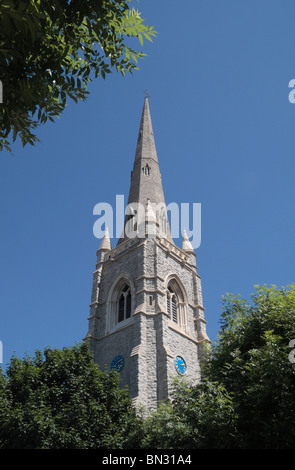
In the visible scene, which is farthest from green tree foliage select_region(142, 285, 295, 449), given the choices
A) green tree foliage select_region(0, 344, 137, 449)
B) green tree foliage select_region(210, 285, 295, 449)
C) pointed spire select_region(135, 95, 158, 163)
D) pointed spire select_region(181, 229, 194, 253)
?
pointed spire select_region(135, 95, 158, 163)

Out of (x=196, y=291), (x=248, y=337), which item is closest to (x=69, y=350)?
(x=248, y=337)

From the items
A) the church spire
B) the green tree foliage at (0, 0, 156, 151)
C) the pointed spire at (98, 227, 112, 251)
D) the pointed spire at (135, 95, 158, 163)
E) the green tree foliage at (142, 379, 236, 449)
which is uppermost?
the pointed spire at (135, 95, 158, 163)

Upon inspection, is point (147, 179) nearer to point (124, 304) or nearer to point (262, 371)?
point (124, 304)

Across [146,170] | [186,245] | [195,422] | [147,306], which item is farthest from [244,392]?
[146,170]

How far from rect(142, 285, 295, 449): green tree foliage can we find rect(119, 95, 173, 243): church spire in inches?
851

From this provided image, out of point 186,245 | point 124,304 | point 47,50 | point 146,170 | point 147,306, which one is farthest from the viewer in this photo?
point 146,170

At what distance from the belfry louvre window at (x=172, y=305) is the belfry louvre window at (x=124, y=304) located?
323 centimetres

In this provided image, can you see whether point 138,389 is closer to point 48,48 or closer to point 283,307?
point 283,307

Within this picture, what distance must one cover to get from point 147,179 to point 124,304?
1542 centimetres

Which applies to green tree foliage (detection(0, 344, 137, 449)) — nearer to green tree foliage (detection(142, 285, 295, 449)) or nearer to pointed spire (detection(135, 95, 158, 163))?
green tree foliage (detection(142, 285, 295, 449))

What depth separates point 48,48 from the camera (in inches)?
277

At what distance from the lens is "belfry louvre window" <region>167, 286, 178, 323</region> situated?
32875 millimetres

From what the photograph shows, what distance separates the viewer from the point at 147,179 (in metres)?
43.3

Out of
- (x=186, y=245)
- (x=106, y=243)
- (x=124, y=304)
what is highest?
(x=186, y=245)
